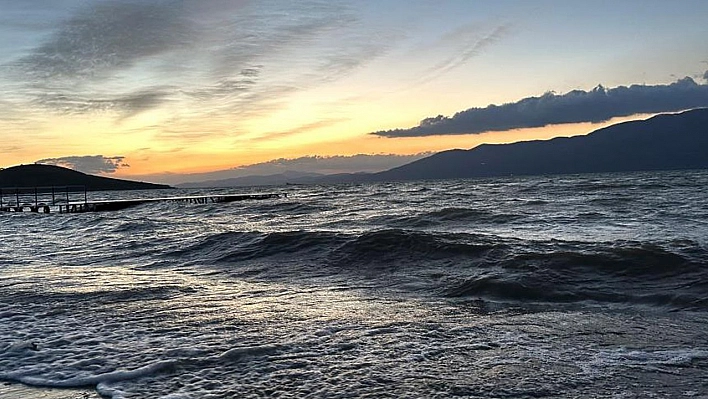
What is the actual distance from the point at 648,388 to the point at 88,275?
11197 mm

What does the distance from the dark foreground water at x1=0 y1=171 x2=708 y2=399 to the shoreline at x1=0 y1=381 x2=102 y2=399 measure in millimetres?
137

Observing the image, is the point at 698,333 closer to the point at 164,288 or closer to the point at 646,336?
the point at 646,336

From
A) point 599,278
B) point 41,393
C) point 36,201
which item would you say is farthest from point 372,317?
point 36,201

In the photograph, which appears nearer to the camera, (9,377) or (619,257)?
(9,377)

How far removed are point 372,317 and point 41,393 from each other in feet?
13.2

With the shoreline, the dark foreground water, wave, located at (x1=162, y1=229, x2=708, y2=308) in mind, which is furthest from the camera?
wave, located at (x1=162, y1=229, x2=708, y2=308)

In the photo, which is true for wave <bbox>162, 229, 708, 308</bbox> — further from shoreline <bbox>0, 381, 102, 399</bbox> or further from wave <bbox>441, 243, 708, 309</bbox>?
shoreline <bbox>0, 381, 102, 399</bbox>

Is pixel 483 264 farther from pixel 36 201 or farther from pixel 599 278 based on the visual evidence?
pixel 36 201

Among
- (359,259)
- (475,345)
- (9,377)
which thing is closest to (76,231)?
(359,259)

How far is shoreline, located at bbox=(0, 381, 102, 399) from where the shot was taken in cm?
507

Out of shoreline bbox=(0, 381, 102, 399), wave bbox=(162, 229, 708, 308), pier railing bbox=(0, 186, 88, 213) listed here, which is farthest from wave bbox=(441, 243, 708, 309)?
pier railing bbox=(0, 186, 88, 213)

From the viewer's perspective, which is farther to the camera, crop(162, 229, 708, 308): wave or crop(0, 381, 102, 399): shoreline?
crop(162, 229, 708, 308): wave

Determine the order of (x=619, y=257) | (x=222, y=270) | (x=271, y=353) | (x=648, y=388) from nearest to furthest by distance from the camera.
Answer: (x=648, y=388) → (x=271, y=353) → (x=619, y=257) → (x=222, y=270)

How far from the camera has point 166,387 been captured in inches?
205
